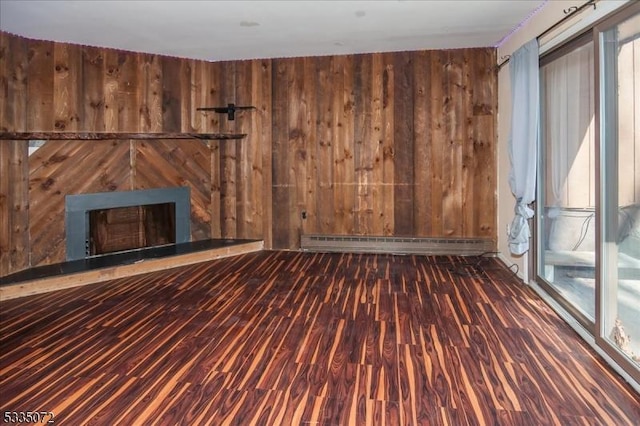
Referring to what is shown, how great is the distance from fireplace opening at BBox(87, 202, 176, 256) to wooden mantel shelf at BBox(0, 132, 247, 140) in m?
0.79

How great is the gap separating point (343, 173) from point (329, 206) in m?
0.44

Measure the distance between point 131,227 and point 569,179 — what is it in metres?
4.35

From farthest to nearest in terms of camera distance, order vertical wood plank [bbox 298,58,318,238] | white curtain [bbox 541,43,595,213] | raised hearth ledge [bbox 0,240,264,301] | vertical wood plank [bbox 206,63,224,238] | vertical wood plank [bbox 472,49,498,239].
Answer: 1. vertical wood plank [bbox 206,63,224,238]
2. vertical wood plank [bbox 298,58,318,238]
3. vertical wood plank [bbox 472,49,498,239]
4. raised hearth ledge [bbox 0,240,264,301]
5. white curtain [bbox 541,43,595,213]

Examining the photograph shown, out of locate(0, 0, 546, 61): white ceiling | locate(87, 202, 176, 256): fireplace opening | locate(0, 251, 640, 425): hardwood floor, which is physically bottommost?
locate(0, 251, 640, 425): hardwood floor

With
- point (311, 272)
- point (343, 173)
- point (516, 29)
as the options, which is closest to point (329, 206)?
point (343, 173)

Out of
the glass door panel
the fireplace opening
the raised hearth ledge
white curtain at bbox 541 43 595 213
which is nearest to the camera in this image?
the glass door panel

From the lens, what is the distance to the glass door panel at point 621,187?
2.36 meters

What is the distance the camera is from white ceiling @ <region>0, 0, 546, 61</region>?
3.57 meters

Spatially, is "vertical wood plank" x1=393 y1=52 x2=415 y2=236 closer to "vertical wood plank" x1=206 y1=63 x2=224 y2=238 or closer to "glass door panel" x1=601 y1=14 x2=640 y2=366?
"vertical wood plank" x1=206 y1=63 x2=224 y2=238

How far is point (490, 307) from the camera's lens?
11.1 ft

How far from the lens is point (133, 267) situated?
14.8 feet

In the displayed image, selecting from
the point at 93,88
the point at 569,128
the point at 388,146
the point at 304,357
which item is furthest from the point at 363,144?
the point at 304,357

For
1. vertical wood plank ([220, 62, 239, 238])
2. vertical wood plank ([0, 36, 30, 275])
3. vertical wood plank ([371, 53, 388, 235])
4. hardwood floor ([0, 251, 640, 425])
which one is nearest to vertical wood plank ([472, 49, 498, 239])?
vertical wood plank ([371, 53, 388, 235])

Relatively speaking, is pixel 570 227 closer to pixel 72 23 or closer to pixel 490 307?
pixel 490 307
